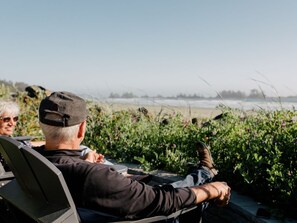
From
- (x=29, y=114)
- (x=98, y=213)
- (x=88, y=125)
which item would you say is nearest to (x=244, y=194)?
(x=98, y=213)

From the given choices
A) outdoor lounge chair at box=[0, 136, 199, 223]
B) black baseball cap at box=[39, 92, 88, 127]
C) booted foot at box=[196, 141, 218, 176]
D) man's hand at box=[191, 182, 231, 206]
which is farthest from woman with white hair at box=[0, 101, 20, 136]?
man's hand at box=[191, 182, 231, 206]

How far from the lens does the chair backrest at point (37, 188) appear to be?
201 cm

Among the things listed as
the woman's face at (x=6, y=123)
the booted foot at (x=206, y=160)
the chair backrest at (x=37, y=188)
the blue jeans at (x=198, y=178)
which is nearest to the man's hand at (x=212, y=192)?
the blue jeans at (x=198, y=178)

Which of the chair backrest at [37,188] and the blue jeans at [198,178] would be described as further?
the blue jeans at [198,178]

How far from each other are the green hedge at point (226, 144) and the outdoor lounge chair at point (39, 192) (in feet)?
4.76

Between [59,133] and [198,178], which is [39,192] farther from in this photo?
[198,178]

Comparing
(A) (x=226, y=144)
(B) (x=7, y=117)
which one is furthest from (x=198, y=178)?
(B) (x=7, y=117)

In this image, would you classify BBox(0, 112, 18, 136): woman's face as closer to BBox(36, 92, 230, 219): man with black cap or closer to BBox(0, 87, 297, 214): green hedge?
BBox(0, 87, 297, 214): green hedge

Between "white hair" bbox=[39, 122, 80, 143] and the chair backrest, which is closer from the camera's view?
the chair backrest

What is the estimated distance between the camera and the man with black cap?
2.14m

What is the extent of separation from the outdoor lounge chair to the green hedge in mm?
1450

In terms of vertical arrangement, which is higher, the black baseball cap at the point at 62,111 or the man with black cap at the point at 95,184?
the black baseball cap at the point at 62,111

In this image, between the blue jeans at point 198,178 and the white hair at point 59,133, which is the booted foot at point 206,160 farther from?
the white hair at point 59,133

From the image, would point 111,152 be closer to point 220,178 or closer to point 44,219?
point 220,178
